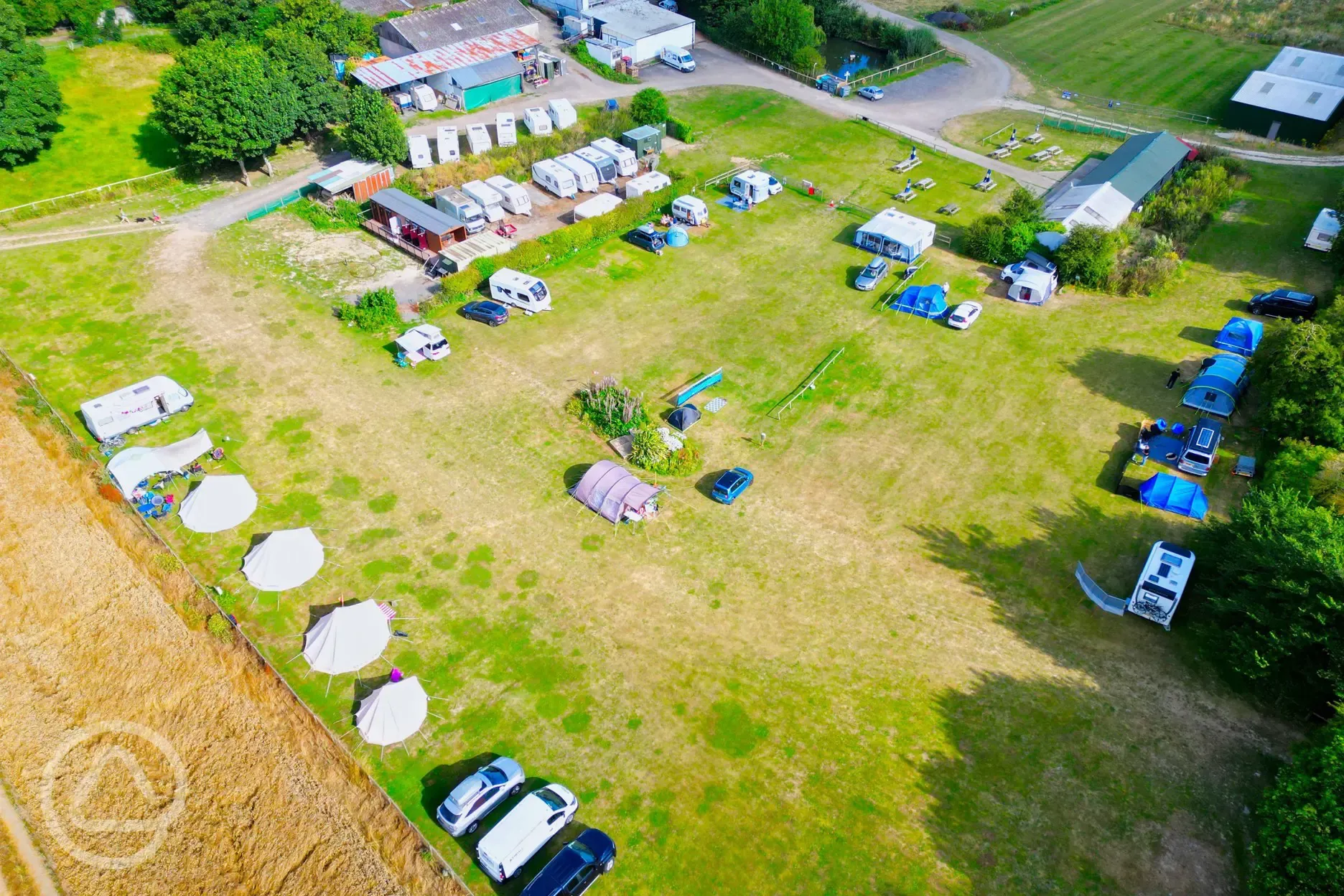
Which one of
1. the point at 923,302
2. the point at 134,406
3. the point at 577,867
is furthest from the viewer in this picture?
the point at 923,302

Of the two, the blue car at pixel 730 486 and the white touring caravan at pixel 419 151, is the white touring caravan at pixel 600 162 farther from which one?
the blue car at pixel 730 486

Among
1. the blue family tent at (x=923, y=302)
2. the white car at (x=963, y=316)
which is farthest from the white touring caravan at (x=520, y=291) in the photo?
the white car at (x=963, y=316)

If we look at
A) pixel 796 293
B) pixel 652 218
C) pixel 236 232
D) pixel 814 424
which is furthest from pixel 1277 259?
pixel 236 232

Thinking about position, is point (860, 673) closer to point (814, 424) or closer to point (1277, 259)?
point (814, 424)

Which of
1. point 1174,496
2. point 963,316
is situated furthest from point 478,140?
point 1174,496

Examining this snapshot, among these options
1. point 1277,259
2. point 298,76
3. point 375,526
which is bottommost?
point 375,526

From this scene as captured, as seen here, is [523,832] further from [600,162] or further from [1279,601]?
[600,162]

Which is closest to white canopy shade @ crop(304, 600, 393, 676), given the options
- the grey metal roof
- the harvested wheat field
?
the harvested wheat field

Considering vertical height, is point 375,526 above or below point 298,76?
below
